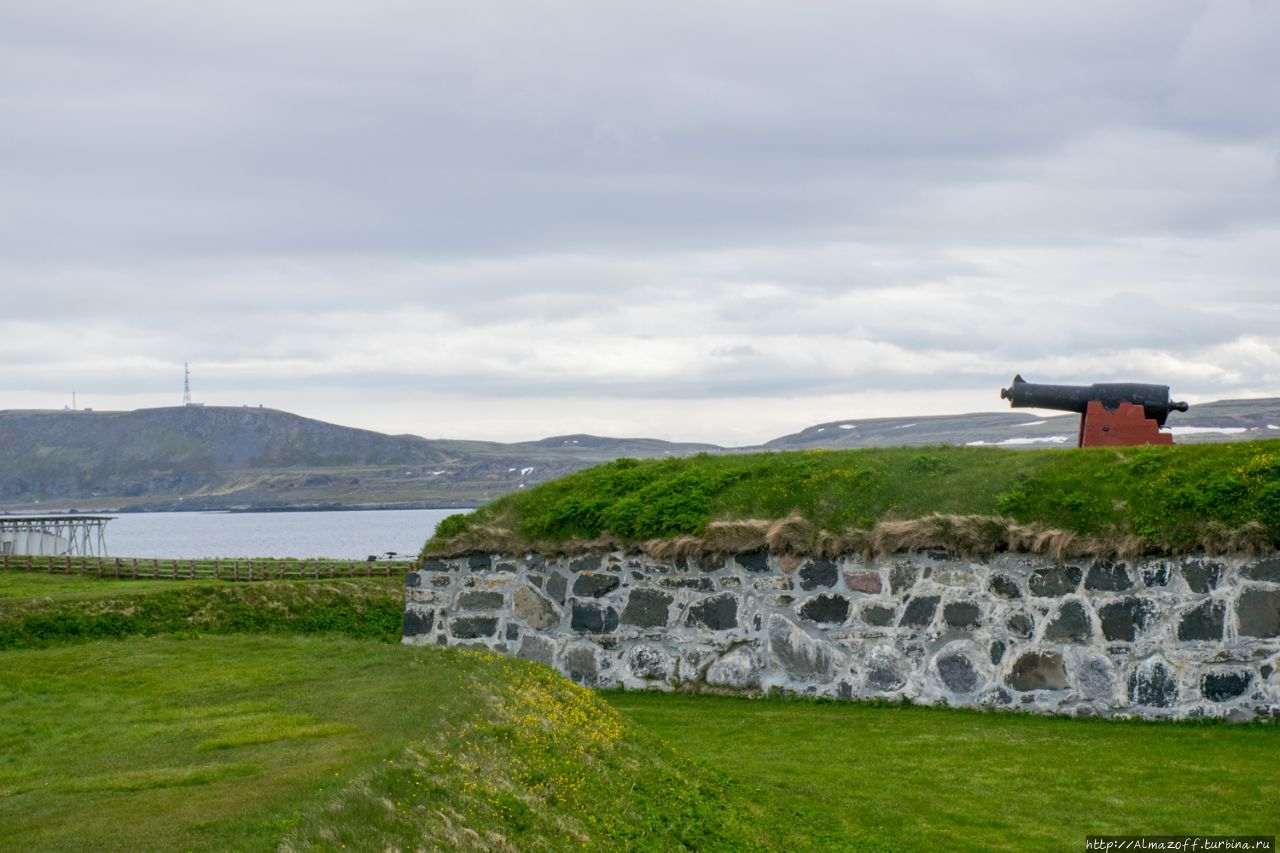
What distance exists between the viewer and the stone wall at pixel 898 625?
50.2 ft

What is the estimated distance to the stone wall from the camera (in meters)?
15.3

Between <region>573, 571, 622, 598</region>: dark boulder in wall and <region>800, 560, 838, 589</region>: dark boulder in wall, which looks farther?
<region>573, 571, 622, 598</region>: dark boulder in wall

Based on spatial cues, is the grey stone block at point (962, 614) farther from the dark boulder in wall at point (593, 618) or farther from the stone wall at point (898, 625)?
the dark boulder in wall at point (593, 618)

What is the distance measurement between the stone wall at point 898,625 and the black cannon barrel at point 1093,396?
462 centimetres

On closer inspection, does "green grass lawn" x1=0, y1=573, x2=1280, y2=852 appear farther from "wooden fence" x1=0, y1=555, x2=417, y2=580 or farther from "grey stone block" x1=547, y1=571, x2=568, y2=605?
"wooden fence" x1=0, y1=555, x2=417, y2=580

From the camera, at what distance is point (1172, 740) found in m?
14.3

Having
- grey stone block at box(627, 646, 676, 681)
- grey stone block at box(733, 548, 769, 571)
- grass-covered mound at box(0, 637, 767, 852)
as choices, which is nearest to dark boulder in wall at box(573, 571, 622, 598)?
grey stone block at box(627, 646, 676, 681)

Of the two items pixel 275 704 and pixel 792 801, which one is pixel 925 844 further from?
pixel 275 704

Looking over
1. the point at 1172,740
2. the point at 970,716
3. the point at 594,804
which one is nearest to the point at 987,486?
the point at 970,716

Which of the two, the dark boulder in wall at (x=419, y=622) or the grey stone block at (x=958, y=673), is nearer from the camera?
the grey stone block at (x=958, y=673)

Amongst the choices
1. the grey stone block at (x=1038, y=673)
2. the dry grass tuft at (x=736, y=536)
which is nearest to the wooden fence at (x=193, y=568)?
the dry grass tuft at (x=736, y=536)

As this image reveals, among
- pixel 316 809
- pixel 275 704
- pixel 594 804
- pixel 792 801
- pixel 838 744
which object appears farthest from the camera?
pixel 838 744

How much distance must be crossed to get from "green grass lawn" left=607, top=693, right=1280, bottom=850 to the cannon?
5.30 metres

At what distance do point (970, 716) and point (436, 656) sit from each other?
652 centimetres
